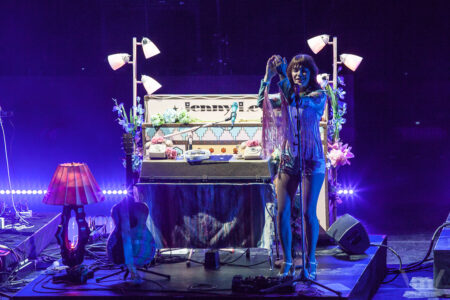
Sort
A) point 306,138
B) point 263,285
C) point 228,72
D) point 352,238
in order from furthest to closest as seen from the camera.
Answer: point 228,72 < point 352,238 < point 306,138 < point 263,285

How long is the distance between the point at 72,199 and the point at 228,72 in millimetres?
4909

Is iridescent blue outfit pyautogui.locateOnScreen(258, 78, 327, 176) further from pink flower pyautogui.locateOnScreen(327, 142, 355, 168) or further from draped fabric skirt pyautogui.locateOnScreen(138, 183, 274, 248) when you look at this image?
pink flower pyautogui.locateOnScreen(327, 142, 355, 168)

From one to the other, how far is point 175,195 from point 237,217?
1.86ft

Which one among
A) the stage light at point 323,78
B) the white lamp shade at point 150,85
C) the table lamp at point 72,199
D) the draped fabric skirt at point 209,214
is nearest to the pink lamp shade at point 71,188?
the table lamp at point 72,199

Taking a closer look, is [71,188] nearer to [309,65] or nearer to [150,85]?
[309,65]

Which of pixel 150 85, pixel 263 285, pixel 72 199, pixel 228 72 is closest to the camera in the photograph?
pixel 263 285

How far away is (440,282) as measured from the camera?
18.7ft

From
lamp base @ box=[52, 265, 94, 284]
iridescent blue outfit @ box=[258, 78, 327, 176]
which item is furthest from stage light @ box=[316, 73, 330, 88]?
lamp base @ box=[52, 265, 94, 284]

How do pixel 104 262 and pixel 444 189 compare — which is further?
pixel 444 189

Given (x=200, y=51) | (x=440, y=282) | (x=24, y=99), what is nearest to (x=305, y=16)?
(x=200, y=51)

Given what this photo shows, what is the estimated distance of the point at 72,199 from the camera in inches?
213

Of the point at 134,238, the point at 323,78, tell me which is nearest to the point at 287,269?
the point at 134,238

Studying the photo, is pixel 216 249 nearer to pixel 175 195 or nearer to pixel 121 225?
pixel 175 195

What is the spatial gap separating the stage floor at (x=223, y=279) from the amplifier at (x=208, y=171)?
31.0 inches
